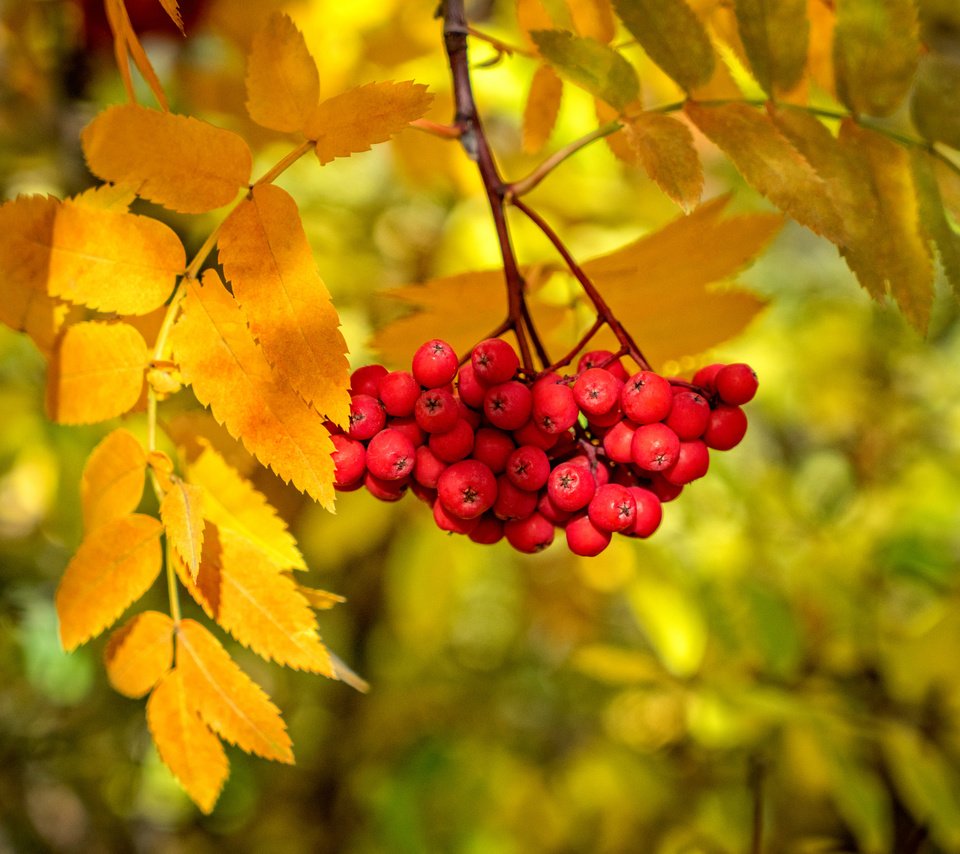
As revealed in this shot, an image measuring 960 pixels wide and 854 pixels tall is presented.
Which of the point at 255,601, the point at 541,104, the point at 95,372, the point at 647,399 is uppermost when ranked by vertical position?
the point at 541,104

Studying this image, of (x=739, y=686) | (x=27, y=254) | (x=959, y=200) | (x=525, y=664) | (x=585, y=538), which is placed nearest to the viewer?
(x=27, y=254)

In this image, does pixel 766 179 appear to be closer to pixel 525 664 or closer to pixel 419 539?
pixel 419 539

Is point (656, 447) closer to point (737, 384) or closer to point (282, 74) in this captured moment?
point (737, 384)

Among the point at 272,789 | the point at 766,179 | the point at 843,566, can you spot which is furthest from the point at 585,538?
the point at 272,789

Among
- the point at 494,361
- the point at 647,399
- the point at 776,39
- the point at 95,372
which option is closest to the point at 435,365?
the point at 494,361

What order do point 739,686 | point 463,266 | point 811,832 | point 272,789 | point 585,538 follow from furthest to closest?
point 272,789, point 811,832, point 463,266, point 739,686, point 585,538
